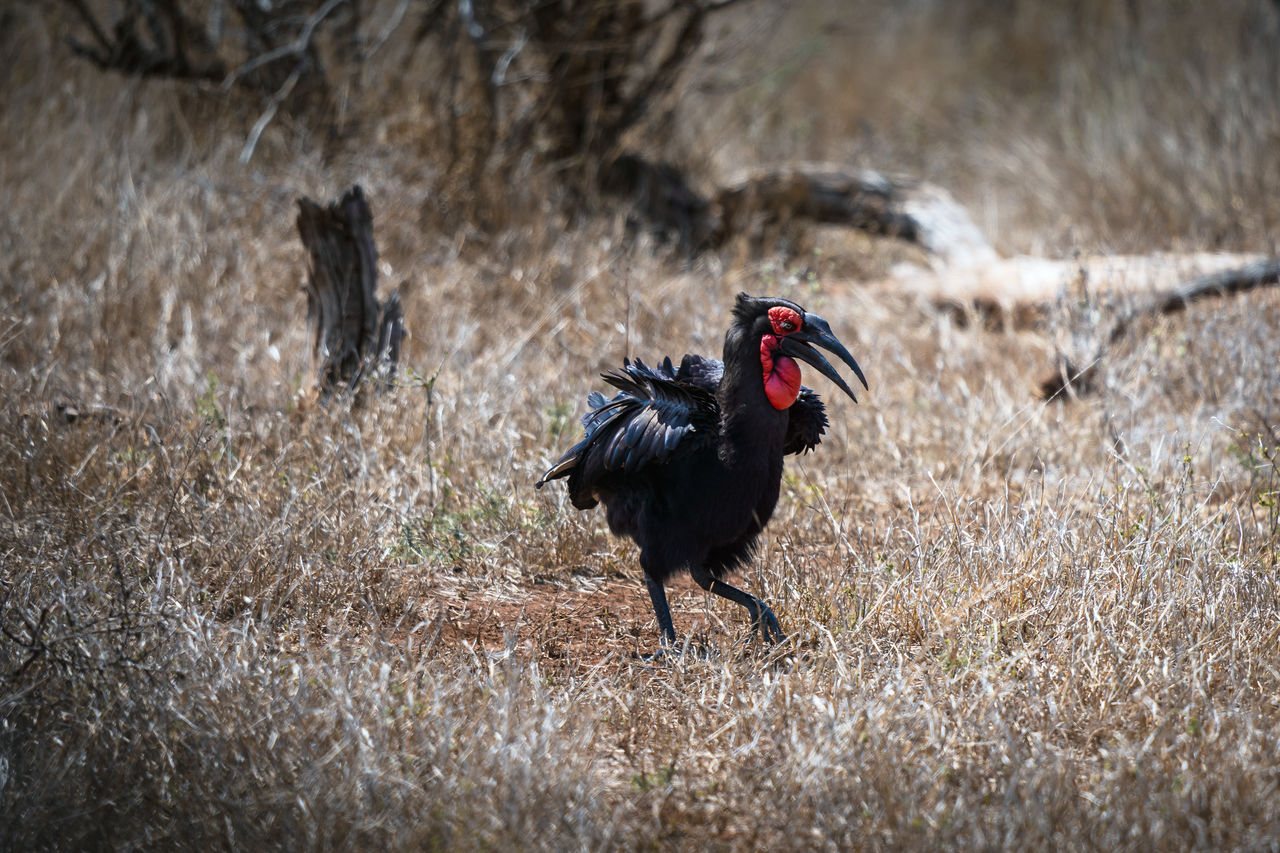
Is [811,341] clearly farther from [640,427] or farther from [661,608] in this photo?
[661,608]

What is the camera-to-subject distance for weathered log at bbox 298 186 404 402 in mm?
4516

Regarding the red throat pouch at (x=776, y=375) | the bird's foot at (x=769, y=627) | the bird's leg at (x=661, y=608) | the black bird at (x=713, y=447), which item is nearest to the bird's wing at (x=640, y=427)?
the black bird at (x=713, y=447)

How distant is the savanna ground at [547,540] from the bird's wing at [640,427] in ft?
1.78

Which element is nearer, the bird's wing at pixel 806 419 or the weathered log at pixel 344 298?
the bird's wing at pixel 806 419

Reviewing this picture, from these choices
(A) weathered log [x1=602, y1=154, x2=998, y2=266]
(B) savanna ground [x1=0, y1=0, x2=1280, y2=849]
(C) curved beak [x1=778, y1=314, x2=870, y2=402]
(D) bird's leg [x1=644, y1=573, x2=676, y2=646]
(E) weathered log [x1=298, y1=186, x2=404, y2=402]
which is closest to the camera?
(B) savanna ground [x1=0, y1=0, x2=1280, y2=849]

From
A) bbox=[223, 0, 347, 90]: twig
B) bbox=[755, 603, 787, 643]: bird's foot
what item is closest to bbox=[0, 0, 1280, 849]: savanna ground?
bbox=[755, 603, 787, 643]: bird's foot

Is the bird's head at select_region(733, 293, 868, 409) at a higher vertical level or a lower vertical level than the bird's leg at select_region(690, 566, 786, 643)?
higher

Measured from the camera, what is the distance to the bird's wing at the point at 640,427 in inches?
119

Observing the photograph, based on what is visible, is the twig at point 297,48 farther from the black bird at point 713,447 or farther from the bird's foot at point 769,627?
the bird's foot at point 769,627

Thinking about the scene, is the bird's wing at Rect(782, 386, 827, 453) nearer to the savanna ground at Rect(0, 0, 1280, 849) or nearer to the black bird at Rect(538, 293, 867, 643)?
the black bird at Rect(538, 293, 867, 643)

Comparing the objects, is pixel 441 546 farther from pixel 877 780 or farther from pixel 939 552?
pixel 877 780

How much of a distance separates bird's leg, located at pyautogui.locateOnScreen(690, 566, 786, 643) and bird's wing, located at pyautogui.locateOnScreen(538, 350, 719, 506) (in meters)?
0.36

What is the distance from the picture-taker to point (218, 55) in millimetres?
7293

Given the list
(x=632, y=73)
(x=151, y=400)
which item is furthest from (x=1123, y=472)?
(x=632, y=73)
